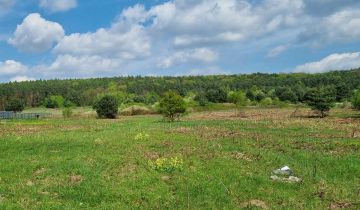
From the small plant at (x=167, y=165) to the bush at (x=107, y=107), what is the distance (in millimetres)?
74041

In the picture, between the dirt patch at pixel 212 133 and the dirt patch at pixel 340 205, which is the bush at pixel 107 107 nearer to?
the dirt patch at pixel 212 133

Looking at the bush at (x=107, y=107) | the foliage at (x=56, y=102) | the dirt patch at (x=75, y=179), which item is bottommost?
the foliage at (x=56, y=102)

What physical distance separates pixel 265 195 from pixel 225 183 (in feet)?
7.18

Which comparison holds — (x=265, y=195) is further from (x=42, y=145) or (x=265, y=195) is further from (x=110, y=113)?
(x=110, y=113)

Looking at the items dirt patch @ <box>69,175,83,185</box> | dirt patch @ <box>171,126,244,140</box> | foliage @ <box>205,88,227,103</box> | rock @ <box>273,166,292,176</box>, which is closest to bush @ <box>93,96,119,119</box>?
dirt patch @ <box>171,126,244,140</box>

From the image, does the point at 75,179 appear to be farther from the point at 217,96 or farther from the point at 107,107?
the point at 217,96

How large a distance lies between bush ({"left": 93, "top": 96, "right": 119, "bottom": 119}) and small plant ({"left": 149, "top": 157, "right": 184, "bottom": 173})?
7404 centimetres

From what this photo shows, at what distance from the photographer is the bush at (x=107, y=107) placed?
3784 inches

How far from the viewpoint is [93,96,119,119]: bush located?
96125mm

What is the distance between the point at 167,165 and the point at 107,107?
75436mm

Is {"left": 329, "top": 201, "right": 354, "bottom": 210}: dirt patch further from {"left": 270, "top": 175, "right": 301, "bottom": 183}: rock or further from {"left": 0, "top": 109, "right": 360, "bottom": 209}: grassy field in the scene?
{"left": 270, "top": 175, "right": 301, "bottom": 183}: rock

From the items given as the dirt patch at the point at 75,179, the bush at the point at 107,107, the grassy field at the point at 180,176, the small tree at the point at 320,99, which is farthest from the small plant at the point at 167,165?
the bush at the point at 107,107

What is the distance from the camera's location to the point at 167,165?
872 inches

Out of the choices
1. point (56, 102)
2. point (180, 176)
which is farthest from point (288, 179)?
point (56, 102)
